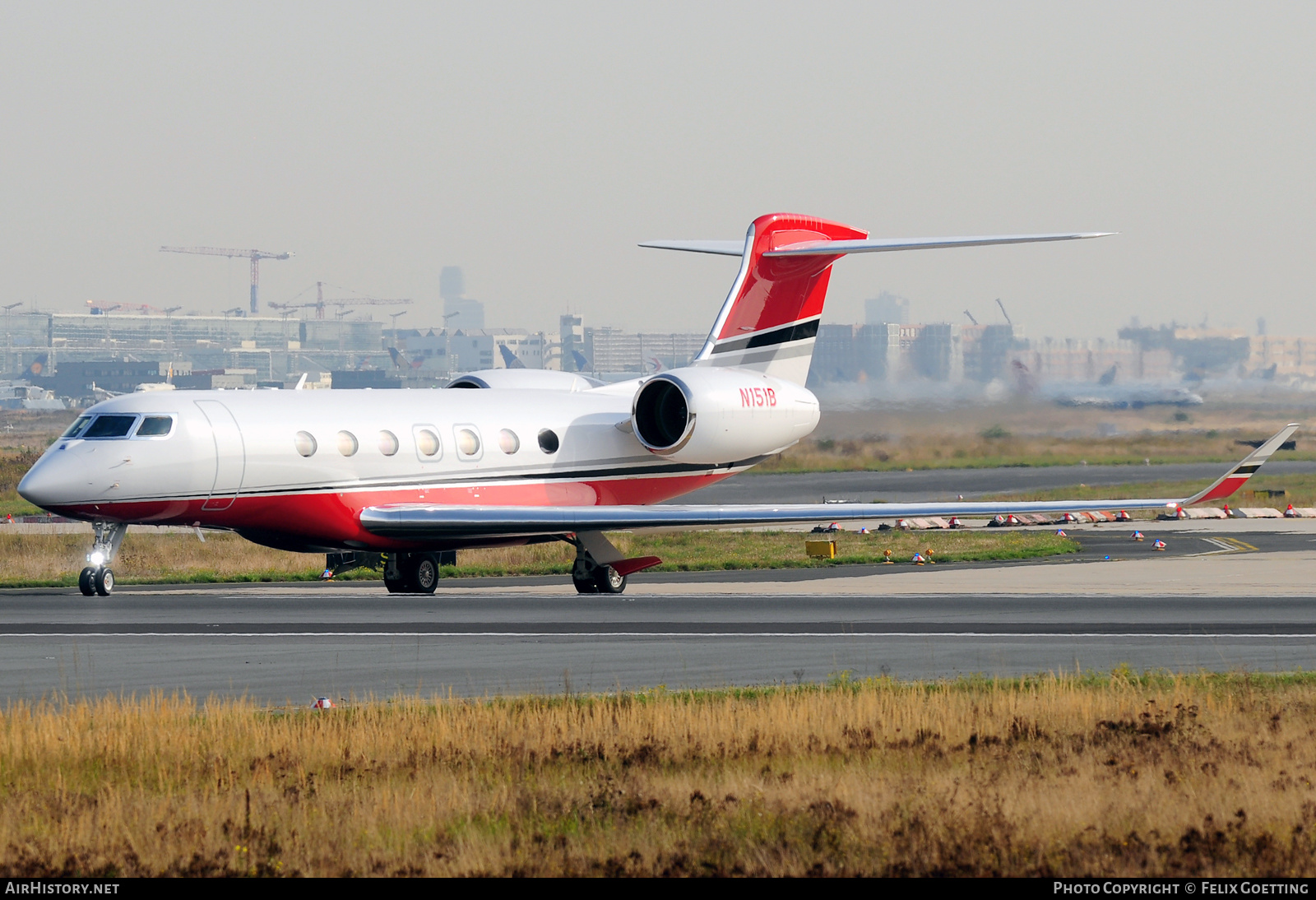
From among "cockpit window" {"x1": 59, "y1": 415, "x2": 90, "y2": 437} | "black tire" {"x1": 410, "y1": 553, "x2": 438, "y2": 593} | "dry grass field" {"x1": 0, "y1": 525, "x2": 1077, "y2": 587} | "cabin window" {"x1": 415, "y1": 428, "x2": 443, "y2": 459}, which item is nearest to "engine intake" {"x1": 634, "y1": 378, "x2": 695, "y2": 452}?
"dry grass field" {"x1": 0, "y1": 525, "x2": 1077, "y2": 587}

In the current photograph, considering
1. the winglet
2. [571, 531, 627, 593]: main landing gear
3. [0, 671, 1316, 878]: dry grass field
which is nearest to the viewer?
[0, 671, 1316, 878]: dry grass field

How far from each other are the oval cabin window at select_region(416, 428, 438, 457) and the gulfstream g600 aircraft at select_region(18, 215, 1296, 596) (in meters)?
0.03

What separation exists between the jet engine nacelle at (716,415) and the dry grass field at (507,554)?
3.80 metres

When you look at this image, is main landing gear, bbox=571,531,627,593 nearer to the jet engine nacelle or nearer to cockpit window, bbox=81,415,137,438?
the jet engine nacelle

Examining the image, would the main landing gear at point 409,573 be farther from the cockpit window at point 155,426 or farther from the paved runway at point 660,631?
the cockpit window at point 155,426

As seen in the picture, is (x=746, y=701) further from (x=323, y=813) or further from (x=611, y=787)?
(x=323, y=813)

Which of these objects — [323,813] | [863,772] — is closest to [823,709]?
[863,772]

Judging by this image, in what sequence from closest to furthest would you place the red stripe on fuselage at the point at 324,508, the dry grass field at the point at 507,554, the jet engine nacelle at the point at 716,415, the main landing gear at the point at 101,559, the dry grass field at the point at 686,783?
the dry grass field at the point at 686,783 → the red stripe on fuselage at the point at 324,508 → the main landing gear at the point at 101,559 → the jet engine nacelle at the point at 716,415 → the dry grass field at the point at 507,554

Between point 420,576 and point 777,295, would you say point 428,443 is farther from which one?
point 777,295

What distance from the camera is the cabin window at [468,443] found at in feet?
106

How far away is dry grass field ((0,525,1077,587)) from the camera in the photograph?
123 ft

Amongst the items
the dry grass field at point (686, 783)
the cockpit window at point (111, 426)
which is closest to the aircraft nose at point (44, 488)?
the cockpit window at point (111, 426)

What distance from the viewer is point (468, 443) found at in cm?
3234

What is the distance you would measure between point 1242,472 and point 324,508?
15.3 m
